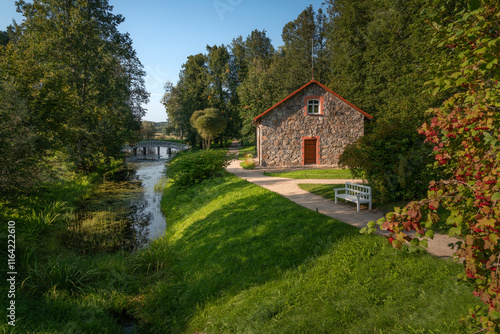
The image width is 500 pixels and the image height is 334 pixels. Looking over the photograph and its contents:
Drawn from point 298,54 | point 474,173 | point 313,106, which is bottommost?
point 474,173

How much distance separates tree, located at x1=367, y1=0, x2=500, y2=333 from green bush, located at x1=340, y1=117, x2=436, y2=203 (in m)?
6.64

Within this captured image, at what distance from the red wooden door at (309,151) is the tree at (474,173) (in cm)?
1807

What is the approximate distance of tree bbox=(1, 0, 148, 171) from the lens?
11.6m

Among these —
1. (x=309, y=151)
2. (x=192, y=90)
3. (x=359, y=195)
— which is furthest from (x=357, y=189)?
(x=192, y=90)

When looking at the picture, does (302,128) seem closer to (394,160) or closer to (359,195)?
(394,160)

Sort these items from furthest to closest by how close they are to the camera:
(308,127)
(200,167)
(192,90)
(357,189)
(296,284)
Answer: (192,90) < (308,127) < (200,167) < (357,189) < (296,284)

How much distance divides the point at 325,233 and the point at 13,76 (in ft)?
41.5

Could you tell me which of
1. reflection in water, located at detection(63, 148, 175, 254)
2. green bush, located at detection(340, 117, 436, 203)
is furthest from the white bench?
reflection in water, located at detection(63, 148, 175, 254)

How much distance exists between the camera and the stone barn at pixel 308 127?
65.6ft

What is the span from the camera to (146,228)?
37.3 ft

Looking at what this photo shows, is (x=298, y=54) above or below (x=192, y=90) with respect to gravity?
above

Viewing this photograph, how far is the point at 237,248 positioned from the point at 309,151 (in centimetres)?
1478

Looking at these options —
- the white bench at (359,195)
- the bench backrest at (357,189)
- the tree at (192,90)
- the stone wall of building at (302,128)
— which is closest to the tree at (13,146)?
the white bench at (359,195)

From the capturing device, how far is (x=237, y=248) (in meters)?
7.19
